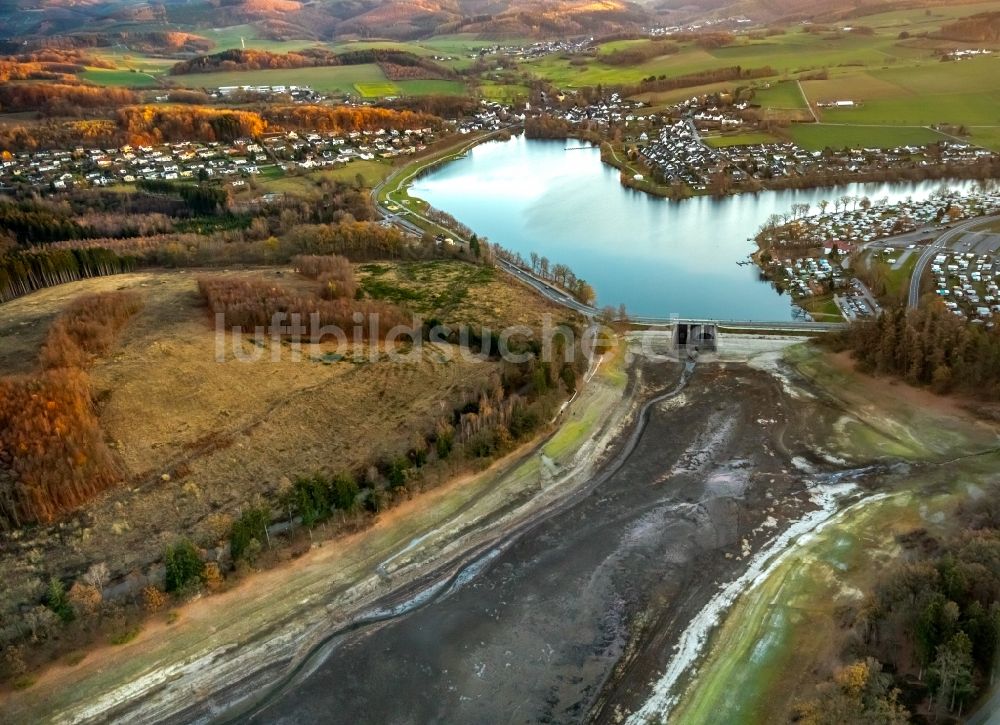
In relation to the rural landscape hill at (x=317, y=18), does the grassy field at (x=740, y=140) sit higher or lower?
lower

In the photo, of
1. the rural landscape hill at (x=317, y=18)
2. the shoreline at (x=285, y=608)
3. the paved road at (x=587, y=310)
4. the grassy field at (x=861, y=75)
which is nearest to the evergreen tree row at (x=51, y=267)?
the paved road at (x=587, y=310)

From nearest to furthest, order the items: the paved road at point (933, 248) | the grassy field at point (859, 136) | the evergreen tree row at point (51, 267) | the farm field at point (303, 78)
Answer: the evergreen tree row at point (51, 267), the paved road at point (933, 248), the grassy field at point (859, 136), the farm field at point (303, 78)

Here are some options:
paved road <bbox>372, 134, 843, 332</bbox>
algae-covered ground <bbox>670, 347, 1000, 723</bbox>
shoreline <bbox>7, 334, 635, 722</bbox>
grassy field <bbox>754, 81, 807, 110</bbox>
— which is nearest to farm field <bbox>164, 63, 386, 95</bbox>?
grassy field <bbox>754, 81, 807, 110</bbox>

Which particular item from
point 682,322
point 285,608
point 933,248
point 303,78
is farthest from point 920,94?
point 303,78

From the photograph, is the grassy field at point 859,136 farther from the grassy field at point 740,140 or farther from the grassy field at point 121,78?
the grassy field at point 121,78

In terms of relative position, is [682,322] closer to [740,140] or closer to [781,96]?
[740,140]

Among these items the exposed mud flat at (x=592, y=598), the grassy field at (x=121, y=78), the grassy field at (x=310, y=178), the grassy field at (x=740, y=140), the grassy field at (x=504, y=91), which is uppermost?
the grassy field at (x=121, y=78)

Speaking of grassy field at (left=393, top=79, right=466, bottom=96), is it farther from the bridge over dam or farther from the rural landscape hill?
the bridge over dam
